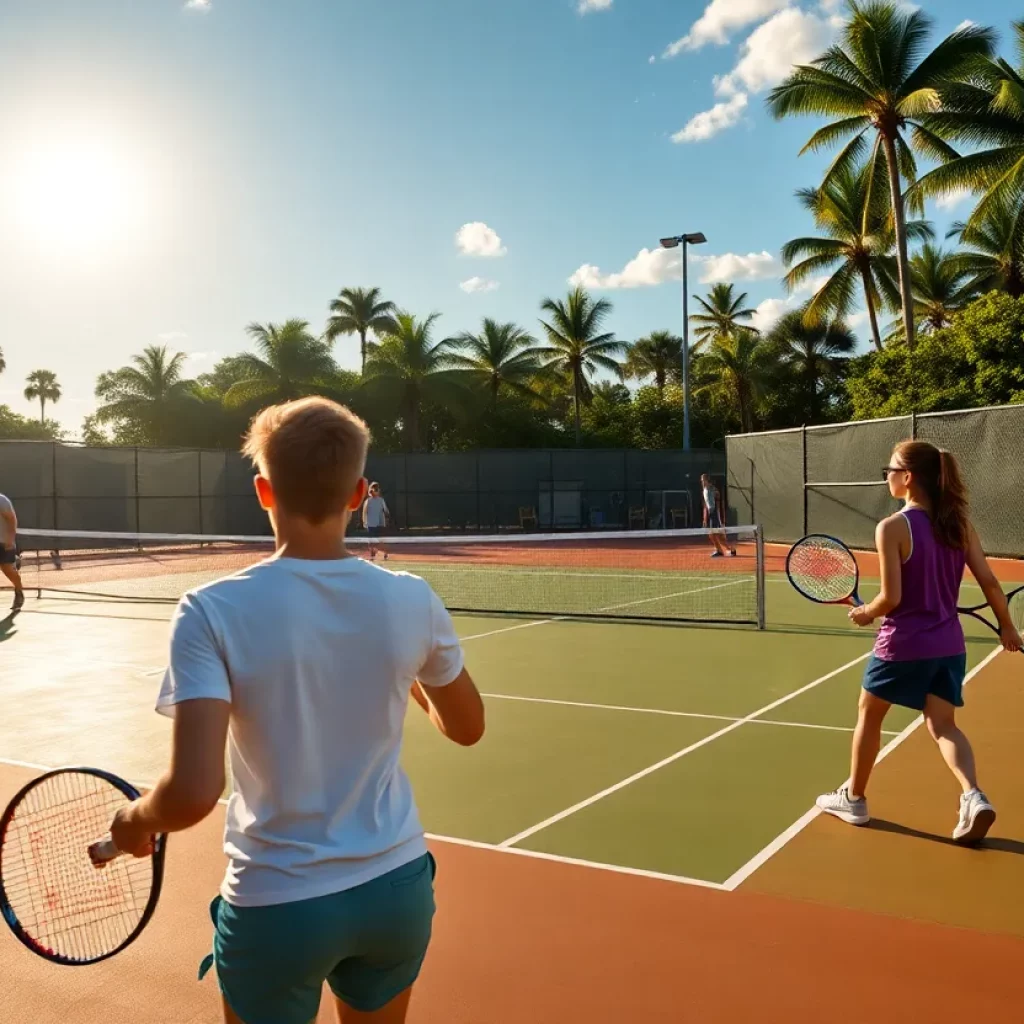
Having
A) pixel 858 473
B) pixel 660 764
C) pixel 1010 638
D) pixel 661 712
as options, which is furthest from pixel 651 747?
pixel 858 473

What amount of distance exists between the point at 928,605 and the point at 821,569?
276cm

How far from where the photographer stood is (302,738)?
154 centimetres

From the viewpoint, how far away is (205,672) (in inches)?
57.1

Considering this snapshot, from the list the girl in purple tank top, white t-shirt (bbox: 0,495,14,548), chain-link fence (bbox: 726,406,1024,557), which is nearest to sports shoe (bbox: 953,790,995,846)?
the girl in purple tank top

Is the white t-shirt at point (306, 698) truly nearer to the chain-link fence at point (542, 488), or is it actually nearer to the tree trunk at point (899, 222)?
the tree trunk at point (899, 222)

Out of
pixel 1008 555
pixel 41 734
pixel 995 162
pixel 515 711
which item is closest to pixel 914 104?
pixel 995 162

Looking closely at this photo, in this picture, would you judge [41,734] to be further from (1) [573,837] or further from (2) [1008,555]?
(2) [1008,555]

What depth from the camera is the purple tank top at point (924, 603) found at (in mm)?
4012

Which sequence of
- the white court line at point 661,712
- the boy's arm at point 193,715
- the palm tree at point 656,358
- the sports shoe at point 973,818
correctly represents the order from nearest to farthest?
the boy's arm at point 193,715
the sports shoe at point 973,818
the white court line at point 661,712
the palm tree at point 656,358

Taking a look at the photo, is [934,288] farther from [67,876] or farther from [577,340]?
[67,876]

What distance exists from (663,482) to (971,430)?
1564 cm

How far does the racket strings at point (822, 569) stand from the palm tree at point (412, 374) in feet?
115

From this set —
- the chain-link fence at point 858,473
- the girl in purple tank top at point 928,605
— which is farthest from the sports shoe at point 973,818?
the chain-link fence at point 858,473

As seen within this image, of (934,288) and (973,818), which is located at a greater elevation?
(934,288)
